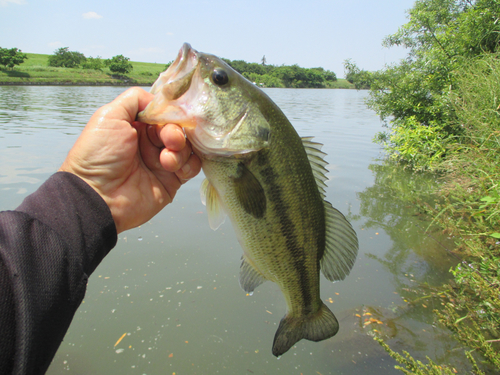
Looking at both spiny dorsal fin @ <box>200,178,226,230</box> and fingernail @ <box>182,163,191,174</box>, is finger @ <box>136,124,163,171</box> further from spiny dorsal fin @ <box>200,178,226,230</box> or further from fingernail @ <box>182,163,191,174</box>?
spiny dorsal fin @ <box>200,178,226,230</box>

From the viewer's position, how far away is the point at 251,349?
3332mm

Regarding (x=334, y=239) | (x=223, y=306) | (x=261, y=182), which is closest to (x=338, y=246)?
(x=334, y=239)

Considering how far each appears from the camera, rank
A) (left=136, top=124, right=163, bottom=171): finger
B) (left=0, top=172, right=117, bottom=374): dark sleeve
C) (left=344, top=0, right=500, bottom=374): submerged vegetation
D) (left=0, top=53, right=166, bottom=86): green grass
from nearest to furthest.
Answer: (left=0, top=172, right=117, bottom=374): dark sleeve
(left=136, top=124, right=163, bottom=171): finger
(left=344, top=0, right=500, bottom=374): submerged vegetation
(left=0, top=53, right=166, bottom=86): green grass

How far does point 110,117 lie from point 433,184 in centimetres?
940

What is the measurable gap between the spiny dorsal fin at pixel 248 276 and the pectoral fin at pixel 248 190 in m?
0.43

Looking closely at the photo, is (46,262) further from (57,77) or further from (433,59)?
(57,77)

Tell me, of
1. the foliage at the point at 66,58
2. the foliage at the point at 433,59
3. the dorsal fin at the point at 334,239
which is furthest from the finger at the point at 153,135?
the foliage at the point at 66,58

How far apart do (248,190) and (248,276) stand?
64 centimetres

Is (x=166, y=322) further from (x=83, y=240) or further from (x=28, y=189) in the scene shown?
(x=28, y=189)

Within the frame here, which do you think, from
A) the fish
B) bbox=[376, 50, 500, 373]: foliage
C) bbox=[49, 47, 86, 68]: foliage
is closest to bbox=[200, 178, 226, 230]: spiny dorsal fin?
the fish

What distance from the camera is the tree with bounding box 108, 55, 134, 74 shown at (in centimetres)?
7244

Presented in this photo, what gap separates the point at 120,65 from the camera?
236 feet

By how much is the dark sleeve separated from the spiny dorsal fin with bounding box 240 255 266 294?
857mm

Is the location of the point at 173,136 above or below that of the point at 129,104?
below
